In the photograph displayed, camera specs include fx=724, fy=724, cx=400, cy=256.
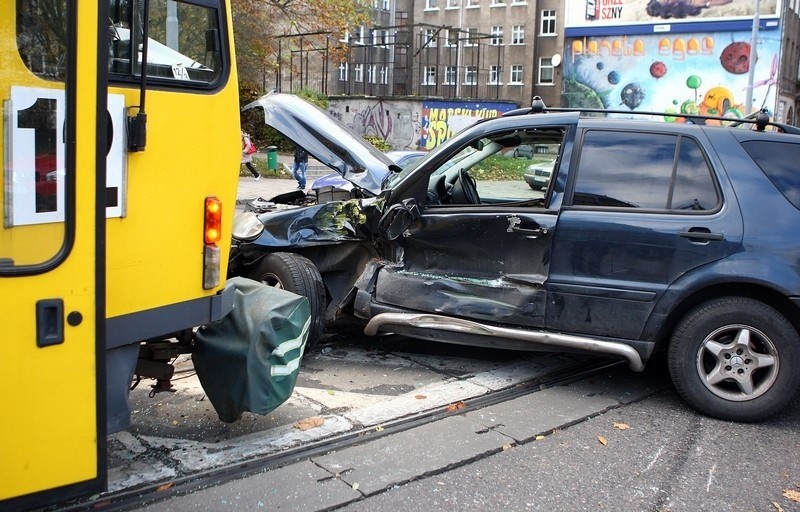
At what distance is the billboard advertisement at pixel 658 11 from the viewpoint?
43281mm

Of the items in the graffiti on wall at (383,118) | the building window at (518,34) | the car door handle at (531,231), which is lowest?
the car door handle at (531,231)

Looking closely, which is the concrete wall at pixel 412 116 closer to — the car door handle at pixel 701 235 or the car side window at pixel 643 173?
the car side window at pixel 643 173

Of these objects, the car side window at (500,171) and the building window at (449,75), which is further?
the building window at (449,75)

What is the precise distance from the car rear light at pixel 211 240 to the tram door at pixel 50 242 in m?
0.79

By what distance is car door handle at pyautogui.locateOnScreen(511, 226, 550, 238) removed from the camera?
5.00 m

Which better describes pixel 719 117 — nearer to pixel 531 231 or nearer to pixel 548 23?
pixel 531 231

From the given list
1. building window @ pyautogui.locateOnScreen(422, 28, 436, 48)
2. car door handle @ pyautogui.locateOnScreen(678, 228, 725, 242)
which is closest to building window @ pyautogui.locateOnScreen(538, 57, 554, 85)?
building window @ pyautogui.locateOnScreen(422, 28, 436, 48)

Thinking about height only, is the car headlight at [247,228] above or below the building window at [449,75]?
below

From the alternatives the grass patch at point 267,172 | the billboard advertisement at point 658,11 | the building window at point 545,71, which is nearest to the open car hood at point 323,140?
the grass patch at point 267,172

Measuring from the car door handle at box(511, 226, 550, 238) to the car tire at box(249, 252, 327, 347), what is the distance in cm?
156

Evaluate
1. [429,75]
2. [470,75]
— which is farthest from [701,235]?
[429,75]

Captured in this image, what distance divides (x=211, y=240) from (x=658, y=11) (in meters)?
48.8

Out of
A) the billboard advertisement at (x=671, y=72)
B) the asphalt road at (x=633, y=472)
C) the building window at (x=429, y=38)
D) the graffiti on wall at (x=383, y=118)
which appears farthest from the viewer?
the billboard advertisement at (x=671, y=72)

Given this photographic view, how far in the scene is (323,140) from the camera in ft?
19.7
